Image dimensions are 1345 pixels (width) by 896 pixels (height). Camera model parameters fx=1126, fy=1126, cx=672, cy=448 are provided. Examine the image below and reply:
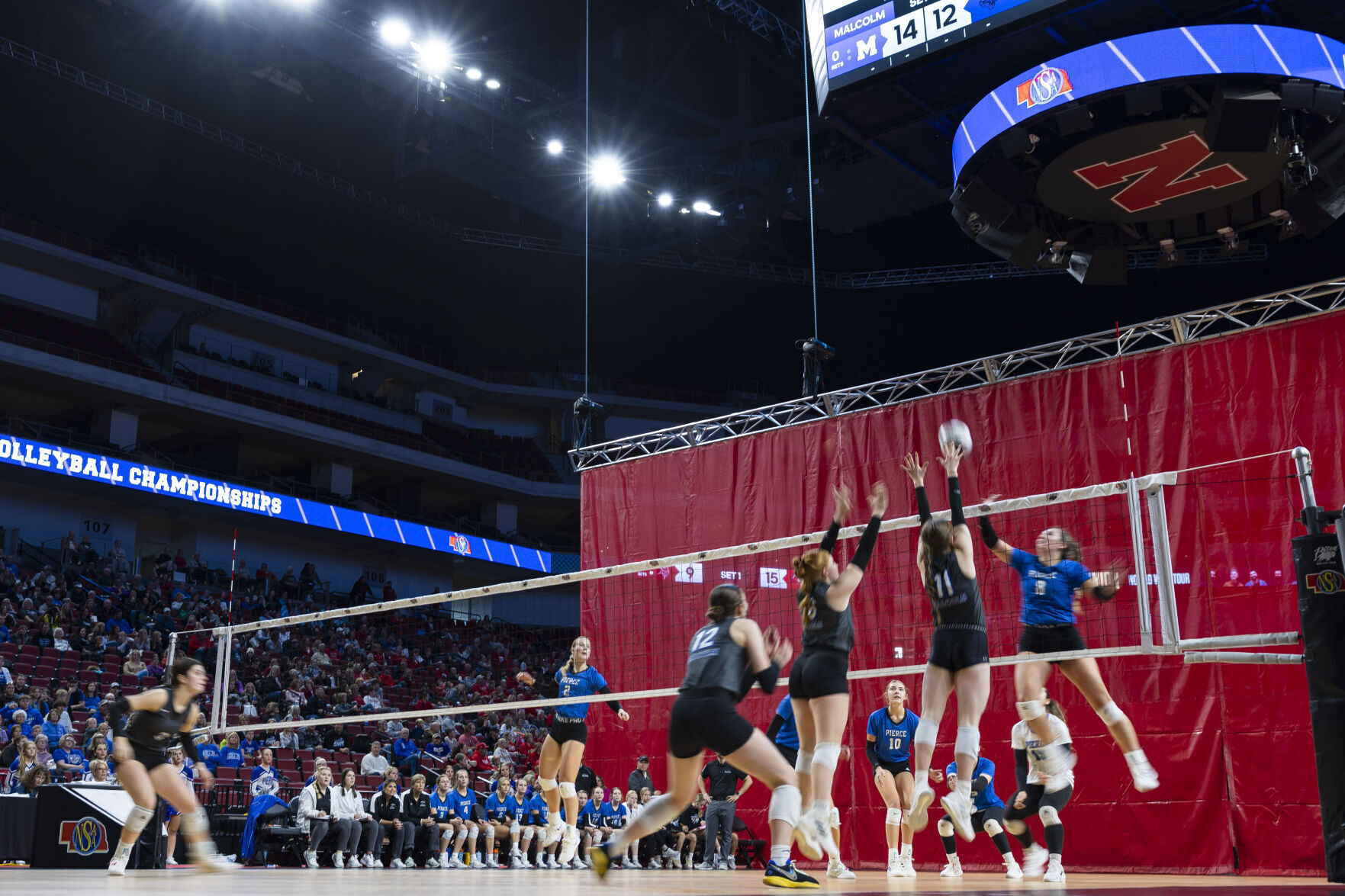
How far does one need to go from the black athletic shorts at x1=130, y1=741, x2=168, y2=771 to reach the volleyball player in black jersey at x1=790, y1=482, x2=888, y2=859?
5426 millimetres

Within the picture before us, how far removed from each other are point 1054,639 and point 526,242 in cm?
3224

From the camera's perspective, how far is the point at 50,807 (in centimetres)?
1248

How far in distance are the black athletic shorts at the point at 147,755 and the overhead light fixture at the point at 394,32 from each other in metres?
21.5

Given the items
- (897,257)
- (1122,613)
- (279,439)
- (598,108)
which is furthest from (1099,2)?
(279,439)

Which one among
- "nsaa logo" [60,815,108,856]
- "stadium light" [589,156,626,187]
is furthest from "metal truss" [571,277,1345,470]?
"stadium light" [589,156,626,187]

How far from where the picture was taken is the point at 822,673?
690 centimetres

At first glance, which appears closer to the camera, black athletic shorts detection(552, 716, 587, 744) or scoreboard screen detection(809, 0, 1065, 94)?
black athletic shorts detection(552, 716, 587, 744)

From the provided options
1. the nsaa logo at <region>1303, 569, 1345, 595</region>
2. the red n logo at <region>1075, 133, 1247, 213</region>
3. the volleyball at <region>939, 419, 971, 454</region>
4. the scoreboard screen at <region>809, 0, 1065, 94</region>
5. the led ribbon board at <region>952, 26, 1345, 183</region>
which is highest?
the scoreboard screen at <region>809, 0, 1065, 94</region>

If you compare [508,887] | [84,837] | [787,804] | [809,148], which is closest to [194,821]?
[508,887]

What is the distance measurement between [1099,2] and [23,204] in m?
31.9

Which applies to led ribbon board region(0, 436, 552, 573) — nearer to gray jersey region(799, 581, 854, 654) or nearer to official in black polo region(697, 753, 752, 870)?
official in black polo region(697, 753, 752, 870)

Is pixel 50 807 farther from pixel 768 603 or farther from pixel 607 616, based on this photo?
pixel 768 603

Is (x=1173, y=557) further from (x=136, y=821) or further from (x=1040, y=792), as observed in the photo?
(x=136, y=821)

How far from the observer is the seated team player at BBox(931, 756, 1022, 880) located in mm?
8617
